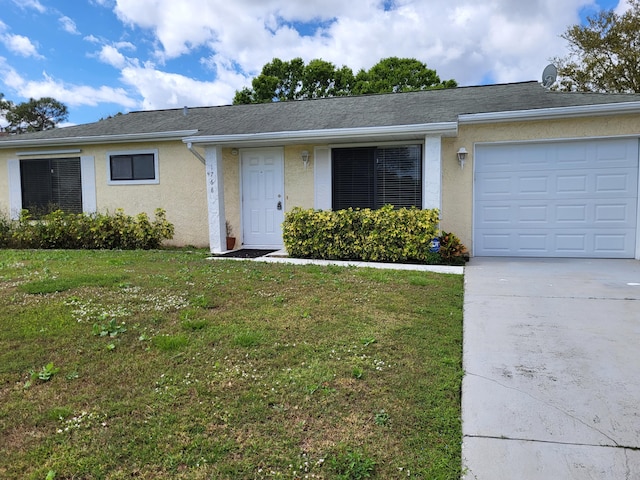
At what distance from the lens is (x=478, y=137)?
322 inches

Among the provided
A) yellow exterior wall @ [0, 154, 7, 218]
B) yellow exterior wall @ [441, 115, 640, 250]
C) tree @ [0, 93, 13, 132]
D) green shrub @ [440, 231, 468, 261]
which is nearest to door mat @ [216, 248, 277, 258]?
green shrub @ [440, 231, 468, 261]

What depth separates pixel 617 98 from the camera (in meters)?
7.60

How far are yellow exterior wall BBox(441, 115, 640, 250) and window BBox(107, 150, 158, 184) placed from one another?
659 cm

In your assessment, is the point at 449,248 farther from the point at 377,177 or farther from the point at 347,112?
the point at 347,112

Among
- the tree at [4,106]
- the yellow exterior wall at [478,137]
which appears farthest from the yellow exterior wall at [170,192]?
the tree at [4,106]

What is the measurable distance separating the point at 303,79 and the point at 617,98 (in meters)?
23.9

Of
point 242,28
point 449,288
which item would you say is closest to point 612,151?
point 449,288

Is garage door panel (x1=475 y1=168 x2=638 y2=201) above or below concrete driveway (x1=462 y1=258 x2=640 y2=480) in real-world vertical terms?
above

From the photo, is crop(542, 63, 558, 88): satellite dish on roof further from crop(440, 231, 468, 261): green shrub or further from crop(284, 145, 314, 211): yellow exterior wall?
crop(284, 145, 314, 211): yellow exterior wall

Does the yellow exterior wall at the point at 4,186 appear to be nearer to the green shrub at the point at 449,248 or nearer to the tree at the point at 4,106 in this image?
the green shrub at the point at 449,248

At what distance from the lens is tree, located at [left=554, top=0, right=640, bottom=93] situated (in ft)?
55.8

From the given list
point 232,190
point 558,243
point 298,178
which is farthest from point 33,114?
point 558,243

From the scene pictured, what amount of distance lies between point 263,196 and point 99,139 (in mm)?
4134

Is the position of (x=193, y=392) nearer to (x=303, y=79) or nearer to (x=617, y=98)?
(x=617, y=98)
